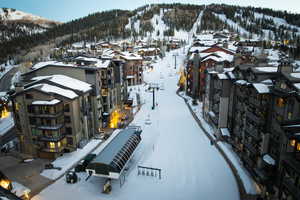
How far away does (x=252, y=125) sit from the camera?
27656mm

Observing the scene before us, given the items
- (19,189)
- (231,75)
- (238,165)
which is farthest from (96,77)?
(238,165)

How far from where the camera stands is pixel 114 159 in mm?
26266

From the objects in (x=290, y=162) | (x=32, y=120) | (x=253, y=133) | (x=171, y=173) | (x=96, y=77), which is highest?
(x=96, y=77)

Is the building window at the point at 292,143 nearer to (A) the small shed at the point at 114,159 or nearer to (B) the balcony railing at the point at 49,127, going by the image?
(A) the small shed at the point at 114,159

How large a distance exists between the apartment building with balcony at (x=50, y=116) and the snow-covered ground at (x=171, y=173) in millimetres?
8050

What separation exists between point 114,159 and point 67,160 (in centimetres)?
1067

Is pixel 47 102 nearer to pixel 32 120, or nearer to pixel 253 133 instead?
pixel 32 120

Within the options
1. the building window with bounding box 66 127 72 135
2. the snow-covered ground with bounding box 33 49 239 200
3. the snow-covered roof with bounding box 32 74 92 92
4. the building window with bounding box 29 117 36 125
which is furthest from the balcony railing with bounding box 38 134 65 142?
the snow-covered roof with bounding box 32 74 92 92

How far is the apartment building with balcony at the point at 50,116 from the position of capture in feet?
103

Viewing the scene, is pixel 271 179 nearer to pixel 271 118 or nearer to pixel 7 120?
pixel 271 118

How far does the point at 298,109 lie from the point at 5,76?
463ft

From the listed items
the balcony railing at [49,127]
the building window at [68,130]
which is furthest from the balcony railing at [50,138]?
the building window at [68,130]

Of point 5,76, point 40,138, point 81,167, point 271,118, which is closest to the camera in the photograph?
point 271,118

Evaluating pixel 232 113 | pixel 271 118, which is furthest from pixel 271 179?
pixel 232 113
